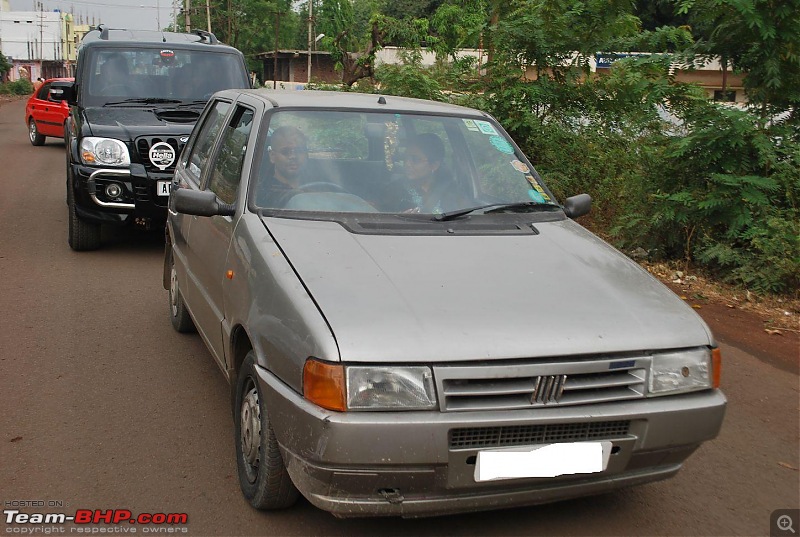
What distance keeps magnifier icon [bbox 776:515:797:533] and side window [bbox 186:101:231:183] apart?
359cm

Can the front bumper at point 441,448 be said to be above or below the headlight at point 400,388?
below

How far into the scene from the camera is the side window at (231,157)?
454 cm

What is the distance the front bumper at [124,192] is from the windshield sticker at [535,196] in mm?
Result: 4734

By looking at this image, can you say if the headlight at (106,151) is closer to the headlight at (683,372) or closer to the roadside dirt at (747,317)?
the roadside dirt at (747,317)

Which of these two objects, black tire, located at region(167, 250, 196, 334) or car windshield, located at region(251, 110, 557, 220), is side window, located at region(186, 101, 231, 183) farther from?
car windshield, located at region(251, 110, 557, 220)

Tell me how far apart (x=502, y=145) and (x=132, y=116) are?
16.7 feet

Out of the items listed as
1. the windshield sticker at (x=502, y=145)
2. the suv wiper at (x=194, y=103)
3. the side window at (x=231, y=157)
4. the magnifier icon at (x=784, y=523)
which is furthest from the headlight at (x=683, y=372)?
the suv wiper at (x=194, y=103)

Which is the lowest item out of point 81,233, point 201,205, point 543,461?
point 81,233

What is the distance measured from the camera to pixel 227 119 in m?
5.26

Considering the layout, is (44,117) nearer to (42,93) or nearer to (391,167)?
(42,93)

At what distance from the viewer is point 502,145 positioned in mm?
5023

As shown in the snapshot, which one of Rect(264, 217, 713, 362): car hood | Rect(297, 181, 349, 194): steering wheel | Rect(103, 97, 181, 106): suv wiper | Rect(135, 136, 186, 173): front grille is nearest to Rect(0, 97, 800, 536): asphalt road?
Rect(264, 217, 713, 362): car hood

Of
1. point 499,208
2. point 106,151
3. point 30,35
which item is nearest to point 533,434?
point 499,208

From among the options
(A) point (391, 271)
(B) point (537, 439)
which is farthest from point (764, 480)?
(A) point (391, 271)
